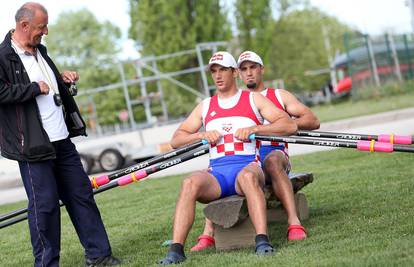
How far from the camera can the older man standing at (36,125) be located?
584cm

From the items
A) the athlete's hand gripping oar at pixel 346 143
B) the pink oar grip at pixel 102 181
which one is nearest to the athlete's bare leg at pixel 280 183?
the athlete's hand gripping oar at pixel 346 143

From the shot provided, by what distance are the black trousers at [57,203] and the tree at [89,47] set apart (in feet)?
171

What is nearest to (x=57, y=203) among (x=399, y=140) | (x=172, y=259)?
(x=172, y=259)

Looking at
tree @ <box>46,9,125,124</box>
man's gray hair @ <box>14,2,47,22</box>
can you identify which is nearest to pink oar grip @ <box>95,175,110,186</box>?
man's gray hair @ <box>14,2,47,22</box>

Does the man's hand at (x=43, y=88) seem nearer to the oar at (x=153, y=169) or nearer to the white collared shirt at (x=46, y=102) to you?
the white collared shirt at (x=46, y=102)

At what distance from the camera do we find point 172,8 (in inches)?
1383

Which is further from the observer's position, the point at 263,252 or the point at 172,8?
the point at 172,8

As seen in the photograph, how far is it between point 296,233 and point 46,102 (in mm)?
2155

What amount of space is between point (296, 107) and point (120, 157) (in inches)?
424

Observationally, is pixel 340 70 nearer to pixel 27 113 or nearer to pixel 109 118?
pixel 109 118

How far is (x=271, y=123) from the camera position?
6.39m

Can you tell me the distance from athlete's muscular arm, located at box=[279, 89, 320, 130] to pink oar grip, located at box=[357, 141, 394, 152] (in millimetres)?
1011

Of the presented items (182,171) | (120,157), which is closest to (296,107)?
(182,171)

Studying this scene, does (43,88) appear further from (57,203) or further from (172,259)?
(172,259)
